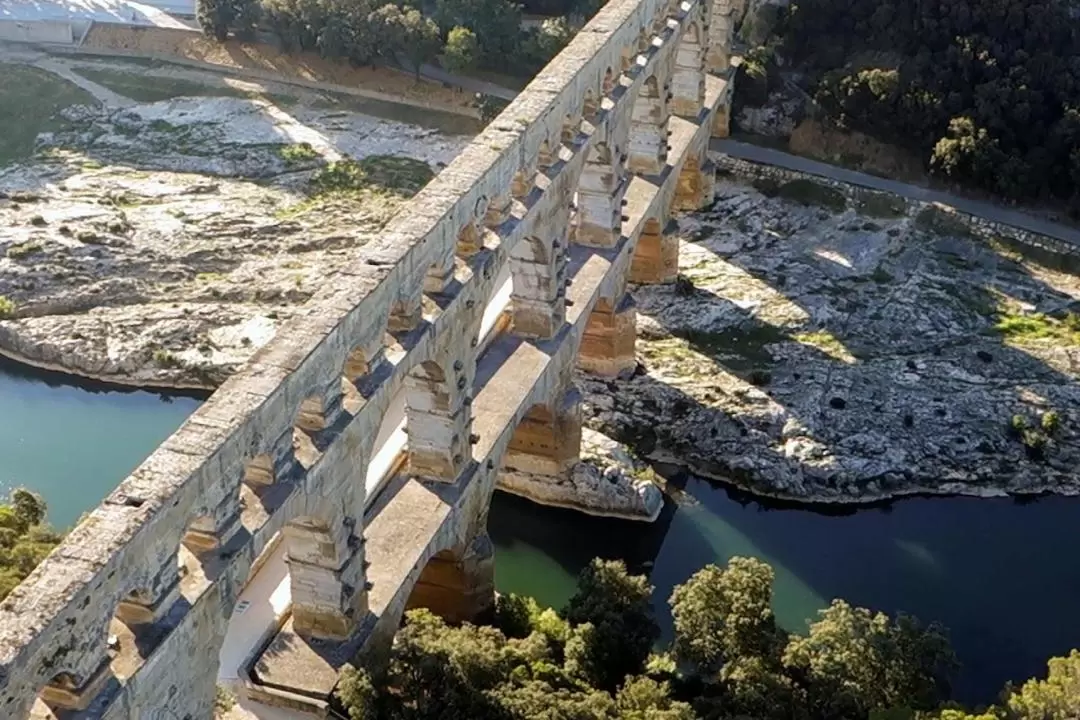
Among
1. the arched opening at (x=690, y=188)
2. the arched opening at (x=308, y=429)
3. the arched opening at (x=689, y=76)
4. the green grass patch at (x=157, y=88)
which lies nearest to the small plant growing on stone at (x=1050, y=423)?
the arched opening at (x=690, y=188)

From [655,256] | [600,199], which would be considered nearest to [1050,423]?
[655,256]

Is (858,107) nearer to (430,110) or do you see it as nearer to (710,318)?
(710,318)

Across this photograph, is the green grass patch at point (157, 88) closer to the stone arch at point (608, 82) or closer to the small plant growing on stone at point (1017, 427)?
the stone arch at point (608, 82)

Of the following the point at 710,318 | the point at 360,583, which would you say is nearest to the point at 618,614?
the point at 360,583

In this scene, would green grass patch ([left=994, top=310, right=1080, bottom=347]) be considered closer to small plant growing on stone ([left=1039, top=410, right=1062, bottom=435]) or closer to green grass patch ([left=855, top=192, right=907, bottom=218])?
small plant growing on stone ([left=1039, top=410, right=1062, bottom=435])

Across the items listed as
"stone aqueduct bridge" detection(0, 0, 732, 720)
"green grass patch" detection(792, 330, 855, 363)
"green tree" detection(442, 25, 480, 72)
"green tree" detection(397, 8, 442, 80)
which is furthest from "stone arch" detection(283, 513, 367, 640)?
"green tree" detection(397, 8, 442, 80)
